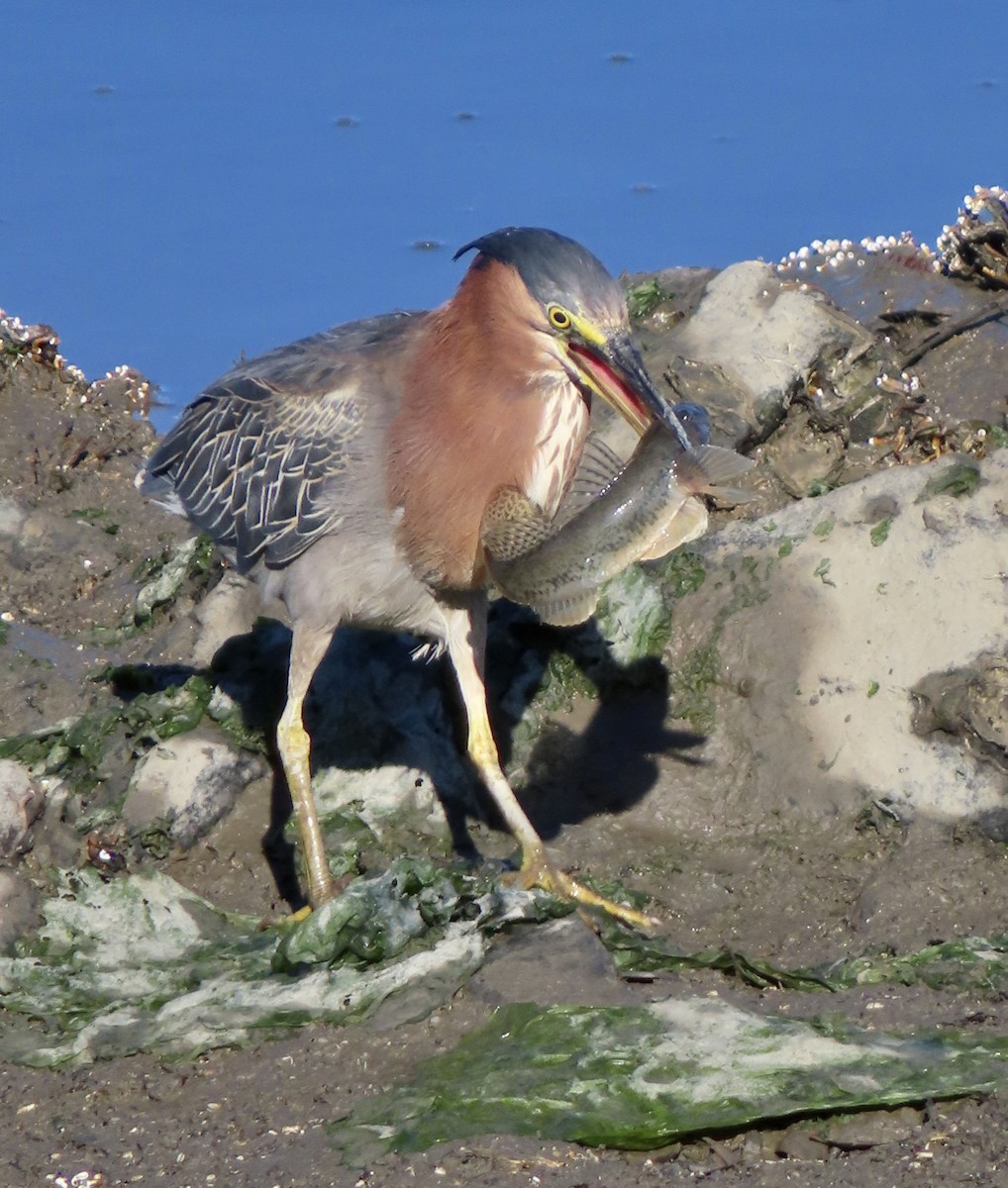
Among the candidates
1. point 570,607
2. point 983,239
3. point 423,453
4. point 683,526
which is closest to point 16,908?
point 423,453

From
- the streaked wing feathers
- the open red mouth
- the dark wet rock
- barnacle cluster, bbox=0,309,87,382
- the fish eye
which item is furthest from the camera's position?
barnacle cluster, bbox=0,309,87,382

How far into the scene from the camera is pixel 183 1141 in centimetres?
412

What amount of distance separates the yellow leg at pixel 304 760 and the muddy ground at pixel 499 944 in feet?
1.18

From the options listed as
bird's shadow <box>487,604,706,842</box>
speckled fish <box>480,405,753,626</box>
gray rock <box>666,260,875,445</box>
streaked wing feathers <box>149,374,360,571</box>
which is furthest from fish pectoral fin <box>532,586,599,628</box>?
gray rock <box>666,260,875,445</box>

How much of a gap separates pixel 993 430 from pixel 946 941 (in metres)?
3.02

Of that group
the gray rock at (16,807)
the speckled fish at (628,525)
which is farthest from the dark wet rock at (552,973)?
the gray rock at (16,807)

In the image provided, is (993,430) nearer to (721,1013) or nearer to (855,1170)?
(721,1013)

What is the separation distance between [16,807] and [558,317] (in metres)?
2.59

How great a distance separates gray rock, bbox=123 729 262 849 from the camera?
6172 mm

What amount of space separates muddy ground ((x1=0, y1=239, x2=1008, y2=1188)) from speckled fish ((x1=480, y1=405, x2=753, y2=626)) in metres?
0.94

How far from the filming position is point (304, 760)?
5969mm

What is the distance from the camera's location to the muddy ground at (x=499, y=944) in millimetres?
3891

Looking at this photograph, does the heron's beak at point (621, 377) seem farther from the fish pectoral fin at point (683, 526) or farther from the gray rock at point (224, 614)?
the gray rock at point (224, 614)

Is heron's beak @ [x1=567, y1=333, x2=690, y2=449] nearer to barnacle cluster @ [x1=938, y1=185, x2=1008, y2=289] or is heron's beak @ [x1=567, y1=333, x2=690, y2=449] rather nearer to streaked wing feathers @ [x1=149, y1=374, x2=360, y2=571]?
streaked wing feathers @ [x1=149, y1=374, x2=360, y2=571]
